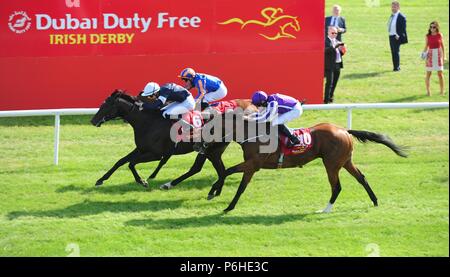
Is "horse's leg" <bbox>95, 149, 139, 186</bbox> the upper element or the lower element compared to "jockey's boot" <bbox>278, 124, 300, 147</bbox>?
lower

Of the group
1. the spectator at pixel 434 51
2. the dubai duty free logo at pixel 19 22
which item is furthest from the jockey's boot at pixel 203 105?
the spectator at pixel 434 51

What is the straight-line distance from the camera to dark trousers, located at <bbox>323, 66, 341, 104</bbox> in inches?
698

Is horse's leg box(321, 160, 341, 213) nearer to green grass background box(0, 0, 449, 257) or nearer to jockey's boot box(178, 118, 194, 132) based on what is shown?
green grass background box(0, 0, 449, 257)

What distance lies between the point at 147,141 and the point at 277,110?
186 cm

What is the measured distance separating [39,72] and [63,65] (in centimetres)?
38

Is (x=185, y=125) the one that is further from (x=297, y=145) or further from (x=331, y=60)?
(x=331, y=60)

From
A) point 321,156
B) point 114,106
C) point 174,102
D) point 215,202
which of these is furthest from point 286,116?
point 114,106

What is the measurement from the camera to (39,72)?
16688 millimetres

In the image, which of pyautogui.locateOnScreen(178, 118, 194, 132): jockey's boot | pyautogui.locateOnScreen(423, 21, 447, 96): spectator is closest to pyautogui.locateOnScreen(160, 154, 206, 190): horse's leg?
pyautogui.locateOnScreen(178, 118, 194, 132): jockey's boot

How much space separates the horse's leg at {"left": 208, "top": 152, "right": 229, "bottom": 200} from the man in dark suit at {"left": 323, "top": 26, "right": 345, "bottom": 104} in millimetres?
4375

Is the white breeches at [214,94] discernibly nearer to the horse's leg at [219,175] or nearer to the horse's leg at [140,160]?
the horse's leg at [219,175]
